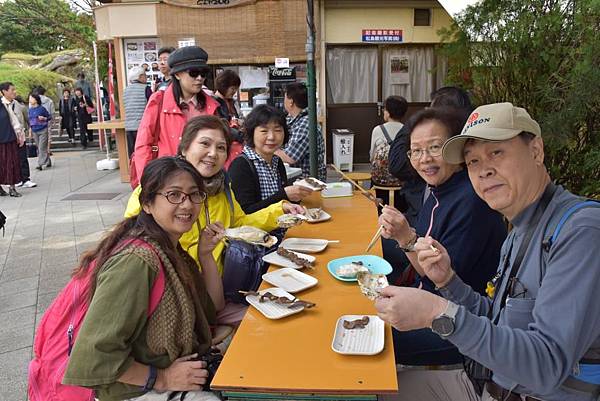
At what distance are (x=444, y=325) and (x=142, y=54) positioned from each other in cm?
892

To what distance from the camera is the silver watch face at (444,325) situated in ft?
4.09

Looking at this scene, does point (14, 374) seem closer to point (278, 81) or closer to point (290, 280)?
point (290, 280)

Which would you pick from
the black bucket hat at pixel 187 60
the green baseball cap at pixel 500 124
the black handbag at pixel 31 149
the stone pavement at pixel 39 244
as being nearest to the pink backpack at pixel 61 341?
the green baseball cap at pixel 500 124

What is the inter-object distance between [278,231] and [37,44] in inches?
1126

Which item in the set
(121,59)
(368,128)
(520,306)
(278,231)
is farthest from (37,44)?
(520,306)

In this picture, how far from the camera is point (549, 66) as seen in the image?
143 inches

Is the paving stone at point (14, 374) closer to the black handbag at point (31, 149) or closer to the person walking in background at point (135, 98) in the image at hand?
the person walking in background at point (135, 98)

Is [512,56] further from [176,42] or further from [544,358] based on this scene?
[176,42]

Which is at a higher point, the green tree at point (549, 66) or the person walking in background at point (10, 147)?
the green tree at point (549, 66)

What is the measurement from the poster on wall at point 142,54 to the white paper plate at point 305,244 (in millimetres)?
7074

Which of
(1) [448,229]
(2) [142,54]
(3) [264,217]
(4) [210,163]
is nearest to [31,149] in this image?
(2) [142,54]

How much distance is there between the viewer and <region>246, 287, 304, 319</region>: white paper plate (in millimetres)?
1926

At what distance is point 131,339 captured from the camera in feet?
5.73

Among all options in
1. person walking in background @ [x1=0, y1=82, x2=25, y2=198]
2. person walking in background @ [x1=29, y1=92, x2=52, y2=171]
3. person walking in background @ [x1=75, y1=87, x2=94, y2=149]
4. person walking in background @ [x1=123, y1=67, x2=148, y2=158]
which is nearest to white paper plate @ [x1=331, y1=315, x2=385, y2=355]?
person walking in background @ [x1=123, y1=67, x2=148, y2=158]
